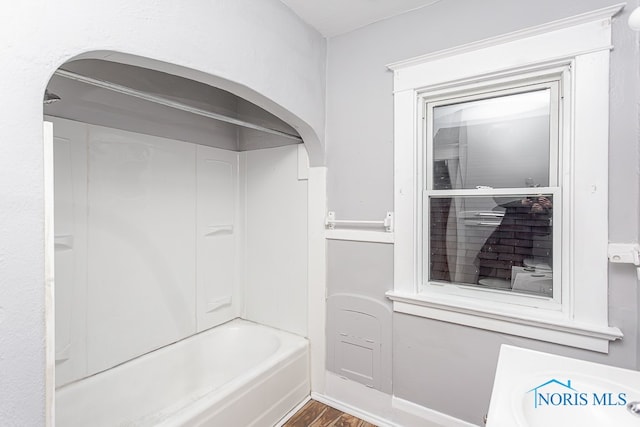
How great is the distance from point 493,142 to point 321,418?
1.93 meters

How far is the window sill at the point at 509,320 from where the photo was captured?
145 cm

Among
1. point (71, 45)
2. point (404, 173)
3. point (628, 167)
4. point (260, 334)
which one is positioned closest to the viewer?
point (71, 45)

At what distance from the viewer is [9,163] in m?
0.87

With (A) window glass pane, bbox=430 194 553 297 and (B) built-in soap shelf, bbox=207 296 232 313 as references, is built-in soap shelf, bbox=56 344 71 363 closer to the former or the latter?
(B) built-in soap shelf, bbox=207 296 232 313

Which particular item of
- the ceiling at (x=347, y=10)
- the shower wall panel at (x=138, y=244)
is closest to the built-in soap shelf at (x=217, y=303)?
the shower wall panel at (x=138, y=244)

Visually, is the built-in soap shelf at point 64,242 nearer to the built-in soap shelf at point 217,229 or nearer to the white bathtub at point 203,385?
the white bathtub at point 203,385

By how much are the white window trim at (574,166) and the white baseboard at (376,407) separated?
22.5 inches

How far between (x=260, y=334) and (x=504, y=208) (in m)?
1.84

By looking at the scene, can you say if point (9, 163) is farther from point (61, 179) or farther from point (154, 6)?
point (61, 179)

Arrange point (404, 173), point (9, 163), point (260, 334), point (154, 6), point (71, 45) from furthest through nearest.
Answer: point (260, 334)
point (404, 173)
point (154, 6)
point (71, 45)
point (9, 163)

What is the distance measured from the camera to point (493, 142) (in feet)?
5.81

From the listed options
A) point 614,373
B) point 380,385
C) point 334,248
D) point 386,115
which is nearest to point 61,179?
point 334,248

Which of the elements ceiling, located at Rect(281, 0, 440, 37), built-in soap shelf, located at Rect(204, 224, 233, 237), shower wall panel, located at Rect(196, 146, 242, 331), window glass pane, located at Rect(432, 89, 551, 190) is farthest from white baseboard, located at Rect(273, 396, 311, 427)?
ceiling, located at Rect(281, 0, 440, 37)

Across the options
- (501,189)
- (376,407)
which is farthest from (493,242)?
(376,407)
